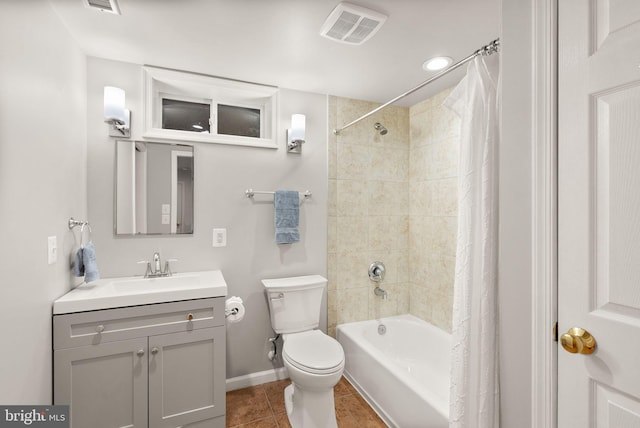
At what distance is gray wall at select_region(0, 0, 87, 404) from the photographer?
106 cm

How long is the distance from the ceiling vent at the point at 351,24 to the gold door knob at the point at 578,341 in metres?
1.56

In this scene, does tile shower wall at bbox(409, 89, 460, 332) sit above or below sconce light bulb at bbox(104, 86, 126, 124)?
below

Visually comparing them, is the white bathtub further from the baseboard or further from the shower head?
the shower head

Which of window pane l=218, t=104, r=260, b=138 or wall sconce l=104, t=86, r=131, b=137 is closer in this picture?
wall sconce l=104, t=86, r=131, b=137

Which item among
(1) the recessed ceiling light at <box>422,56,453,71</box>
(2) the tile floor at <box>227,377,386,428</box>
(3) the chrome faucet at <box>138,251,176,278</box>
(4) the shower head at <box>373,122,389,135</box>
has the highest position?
(1) the recessed ceiling light at <box>422,56,453,71</box>

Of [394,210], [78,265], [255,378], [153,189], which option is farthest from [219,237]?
[394,210]

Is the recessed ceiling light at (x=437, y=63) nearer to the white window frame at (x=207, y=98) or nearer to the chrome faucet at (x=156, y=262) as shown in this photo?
the white window frame at (x=207, y=98)

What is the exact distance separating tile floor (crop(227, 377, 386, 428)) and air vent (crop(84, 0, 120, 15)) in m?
2.45

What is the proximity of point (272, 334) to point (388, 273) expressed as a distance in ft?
3.89

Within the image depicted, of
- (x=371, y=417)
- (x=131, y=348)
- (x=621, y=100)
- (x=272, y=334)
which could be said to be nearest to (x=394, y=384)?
(x=371, y=417)

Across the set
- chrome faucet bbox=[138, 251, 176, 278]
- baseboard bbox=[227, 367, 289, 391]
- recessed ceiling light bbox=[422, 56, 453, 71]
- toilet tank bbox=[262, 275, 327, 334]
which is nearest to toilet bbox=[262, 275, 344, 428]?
toilet tank bbox=[262, 275, 327, 334]

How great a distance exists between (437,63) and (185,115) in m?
1.89

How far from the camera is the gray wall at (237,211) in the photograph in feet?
5.98

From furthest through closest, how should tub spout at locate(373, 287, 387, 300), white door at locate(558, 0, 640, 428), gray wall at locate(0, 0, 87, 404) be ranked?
tub spout at locate(373, 287, 387, 300) → gray wall at locate(0, 0, 87, 404) → white door at locate(558, 0, 640, 428)
